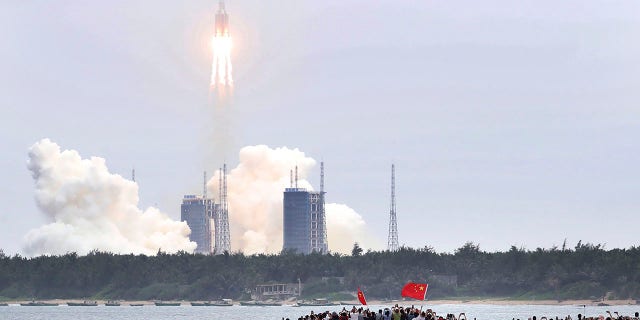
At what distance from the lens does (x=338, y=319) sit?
357ft

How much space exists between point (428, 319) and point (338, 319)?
28.3ft

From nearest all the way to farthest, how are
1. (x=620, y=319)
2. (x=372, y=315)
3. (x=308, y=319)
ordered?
(x=620, y=319) < (x=372, y=315) < (x=308, y=319)

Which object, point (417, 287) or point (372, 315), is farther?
point (417, 287)

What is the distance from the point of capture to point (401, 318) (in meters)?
105

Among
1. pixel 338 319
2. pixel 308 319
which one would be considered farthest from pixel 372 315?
pixel 308 319

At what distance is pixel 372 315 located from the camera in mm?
108625

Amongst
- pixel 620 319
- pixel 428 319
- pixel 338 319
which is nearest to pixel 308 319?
pixel 338 319

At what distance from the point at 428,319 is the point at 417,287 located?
19.0 m

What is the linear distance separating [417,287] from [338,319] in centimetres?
1448

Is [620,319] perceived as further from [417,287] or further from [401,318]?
[417,287]

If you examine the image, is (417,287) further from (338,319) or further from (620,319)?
(620,319)

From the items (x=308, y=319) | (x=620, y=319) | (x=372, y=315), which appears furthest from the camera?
(x=308, y=319)

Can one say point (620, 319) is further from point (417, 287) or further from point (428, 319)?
point (417, 287)

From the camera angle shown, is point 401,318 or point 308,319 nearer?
point 401,318
